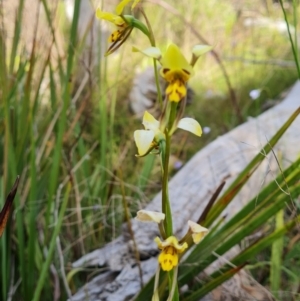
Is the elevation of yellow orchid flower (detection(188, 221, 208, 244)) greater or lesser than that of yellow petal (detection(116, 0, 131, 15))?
lesser

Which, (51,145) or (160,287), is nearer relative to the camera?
(160,287)

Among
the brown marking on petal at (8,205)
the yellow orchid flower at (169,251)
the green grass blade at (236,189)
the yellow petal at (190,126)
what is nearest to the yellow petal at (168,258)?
the yellow orchid flower at (169,251)

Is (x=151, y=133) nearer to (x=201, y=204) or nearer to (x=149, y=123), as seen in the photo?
(x=149, y=123)

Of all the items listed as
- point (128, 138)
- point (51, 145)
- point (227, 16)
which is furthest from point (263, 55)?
point (51, 145)

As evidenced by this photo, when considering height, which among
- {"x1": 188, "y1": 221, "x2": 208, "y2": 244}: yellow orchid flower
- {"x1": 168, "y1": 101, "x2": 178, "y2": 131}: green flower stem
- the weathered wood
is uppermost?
{"x1": 168, "y1": 101, "x2": 178, "y2": 131}: green flower stem

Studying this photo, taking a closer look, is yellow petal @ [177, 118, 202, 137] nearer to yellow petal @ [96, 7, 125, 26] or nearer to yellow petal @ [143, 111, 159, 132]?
yellow petal @ [143, 111, 159, 132]

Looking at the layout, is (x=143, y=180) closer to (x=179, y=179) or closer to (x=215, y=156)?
(x=179, y=179)

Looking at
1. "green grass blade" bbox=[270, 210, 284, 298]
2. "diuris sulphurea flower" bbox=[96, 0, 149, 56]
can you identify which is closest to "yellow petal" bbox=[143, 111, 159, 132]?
"diuris sulphurea flower" bbox=[96, 0, 149, 56]
